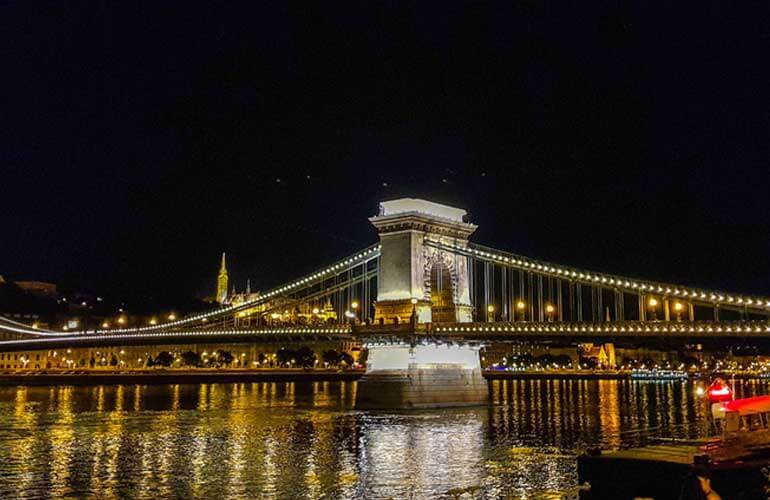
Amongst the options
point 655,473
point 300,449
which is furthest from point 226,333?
point 655,473

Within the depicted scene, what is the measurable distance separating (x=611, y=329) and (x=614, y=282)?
2.83 meters

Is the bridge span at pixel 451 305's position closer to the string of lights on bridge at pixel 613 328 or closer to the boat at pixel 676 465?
the string of lights on bridge at pixel 613 328

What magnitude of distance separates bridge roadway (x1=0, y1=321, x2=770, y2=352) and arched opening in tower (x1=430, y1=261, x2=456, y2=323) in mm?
5379

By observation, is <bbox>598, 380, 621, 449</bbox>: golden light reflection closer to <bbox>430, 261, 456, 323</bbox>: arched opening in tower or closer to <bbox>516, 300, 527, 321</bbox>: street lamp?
<bbox>516, 300, 527, 321</bbox>: street lamp

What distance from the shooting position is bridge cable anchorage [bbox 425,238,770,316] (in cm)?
3541

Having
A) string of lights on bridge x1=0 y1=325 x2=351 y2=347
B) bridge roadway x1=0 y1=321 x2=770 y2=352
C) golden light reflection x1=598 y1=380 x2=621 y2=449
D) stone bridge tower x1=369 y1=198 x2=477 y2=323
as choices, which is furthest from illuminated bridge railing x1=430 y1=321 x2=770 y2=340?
string of lights on bridge x1=0 y1=325 x2=351 y2=347

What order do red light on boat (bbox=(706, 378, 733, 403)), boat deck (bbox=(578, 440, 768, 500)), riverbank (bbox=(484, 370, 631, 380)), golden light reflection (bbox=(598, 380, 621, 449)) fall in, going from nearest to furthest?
1. boat deck (bbox=(578, 440, 768, 500))
2. red light on boat (bbox=(706, 378, 733, 403))
3. golden light reflection (bbox=(598, 380, 621, 449))
4. riverbank (bbox=(484, 370, 631, 380))

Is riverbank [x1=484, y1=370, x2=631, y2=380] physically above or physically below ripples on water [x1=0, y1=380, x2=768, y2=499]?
above

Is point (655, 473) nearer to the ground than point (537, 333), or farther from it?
nearer to the ground

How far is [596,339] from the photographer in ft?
138

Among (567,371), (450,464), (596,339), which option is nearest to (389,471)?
(450,464)

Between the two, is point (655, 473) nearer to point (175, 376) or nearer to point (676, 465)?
point (676, 465)

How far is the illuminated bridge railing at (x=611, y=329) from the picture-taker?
36.2m

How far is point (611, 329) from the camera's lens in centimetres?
3991
